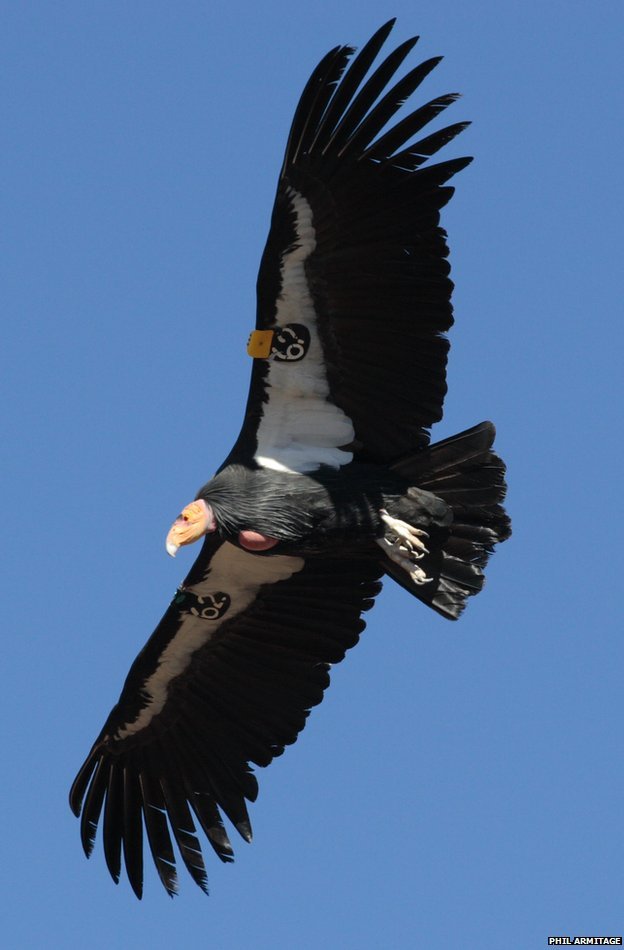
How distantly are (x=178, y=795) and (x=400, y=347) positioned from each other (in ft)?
12.8

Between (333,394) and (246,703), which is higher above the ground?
(333,394)

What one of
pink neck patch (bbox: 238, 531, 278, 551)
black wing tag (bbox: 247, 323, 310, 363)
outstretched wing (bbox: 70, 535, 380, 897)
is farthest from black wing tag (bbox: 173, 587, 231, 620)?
black wing tag (bbox: 247, 323, 310, 363)

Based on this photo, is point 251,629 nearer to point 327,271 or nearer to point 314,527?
point 314,527

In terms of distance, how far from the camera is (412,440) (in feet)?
43.8

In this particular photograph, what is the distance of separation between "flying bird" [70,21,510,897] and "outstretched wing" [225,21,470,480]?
0.04 feet

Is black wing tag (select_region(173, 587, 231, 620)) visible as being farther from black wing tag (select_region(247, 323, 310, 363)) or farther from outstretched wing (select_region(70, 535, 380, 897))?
black wing tag (select_region(247, 323, 310, 363))

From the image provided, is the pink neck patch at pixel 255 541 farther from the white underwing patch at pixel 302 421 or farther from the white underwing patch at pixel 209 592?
the white underwing patch at pixel 209 592

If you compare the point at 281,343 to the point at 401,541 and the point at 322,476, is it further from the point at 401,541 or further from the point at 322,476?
the point at 401,541

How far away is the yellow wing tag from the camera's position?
1312 centimetres

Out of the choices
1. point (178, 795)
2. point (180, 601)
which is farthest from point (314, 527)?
point (178, 795)

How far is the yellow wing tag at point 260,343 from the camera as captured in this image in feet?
43.1

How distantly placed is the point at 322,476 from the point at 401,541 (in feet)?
2.31

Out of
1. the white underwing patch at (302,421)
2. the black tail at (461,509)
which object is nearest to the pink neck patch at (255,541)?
the white underwing patch at (302,421)

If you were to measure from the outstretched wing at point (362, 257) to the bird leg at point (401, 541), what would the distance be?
49cm
